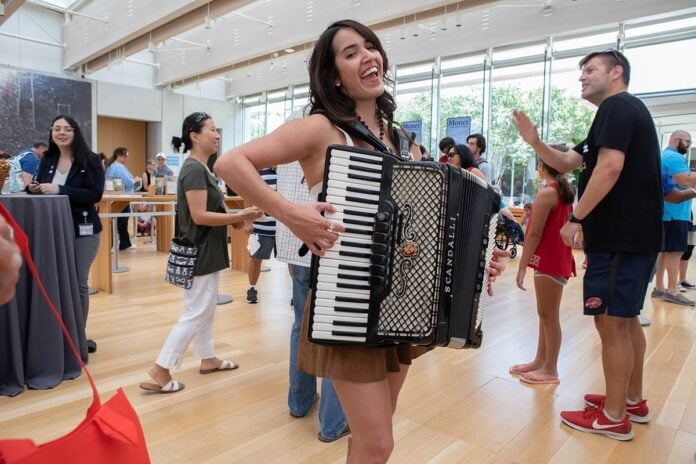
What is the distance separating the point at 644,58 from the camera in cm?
894

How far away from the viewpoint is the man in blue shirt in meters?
4.57

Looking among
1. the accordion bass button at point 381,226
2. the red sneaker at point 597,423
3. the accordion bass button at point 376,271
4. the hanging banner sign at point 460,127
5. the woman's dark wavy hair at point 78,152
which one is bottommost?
Answer: the red sneaker at point 597,423

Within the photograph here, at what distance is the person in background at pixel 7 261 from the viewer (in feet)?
2.27

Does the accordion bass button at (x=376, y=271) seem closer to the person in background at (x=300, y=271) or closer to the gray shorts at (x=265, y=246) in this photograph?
the person in background at (x=300, y=271)

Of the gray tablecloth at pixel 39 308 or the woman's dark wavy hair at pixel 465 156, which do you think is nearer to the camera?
the gray tablecloth at pixel 39 308

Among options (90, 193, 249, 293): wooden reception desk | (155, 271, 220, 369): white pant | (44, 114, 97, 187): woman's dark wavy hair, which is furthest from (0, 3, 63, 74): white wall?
(155, 271, 220, 369): white pant

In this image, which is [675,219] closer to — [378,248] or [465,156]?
[465,156]

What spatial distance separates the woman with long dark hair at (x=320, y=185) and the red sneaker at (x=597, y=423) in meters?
1.53

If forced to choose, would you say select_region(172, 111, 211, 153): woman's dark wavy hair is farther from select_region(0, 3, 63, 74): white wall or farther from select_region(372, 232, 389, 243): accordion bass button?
select_region(0, 3, 63, 74): white wall

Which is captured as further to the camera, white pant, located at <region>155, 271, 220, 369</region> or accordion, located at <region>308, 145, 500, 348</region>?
white pant, located at <region>155, 271, 220, 369</region>

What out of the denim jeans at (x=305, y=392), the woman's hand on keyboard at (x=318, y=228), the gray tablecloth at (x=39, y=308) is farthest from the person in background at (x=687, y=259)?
the gray tablecloth at (x=39, y=308)

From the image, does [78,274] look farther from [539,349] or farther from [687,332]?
[687,332]

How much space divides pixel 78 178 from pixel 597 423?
→ 3.37 meters

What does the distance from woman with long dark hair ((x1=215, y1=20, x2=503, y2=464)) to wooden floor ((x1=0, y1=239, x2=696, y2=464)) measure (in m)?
1.00
